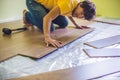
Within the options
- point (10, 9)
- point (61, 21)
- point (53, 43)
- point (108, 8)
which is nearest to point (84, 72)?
point (53, 43)

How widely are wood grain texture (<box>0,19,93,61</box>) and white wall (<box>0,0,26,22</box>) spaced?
1.03 meters

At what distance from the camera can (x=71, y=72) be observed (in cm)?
152

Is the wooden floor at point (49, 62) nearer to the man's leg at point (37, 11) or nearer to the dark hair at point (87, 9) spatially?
the dark hair at point (87, 9)

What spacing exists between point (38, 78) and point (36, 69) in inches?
5.8

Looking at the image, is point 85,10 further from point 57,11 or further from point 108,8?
point 108,8

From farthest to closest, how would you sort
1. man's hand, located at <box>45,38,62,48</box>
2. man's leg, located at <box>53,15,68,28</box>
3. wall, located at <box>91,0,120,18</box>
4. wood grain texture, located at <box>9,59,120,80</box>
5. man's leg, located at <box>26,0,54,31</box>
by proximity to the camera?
wall, located at <box>91,0,120,18</box> → man's leg, located at <box>53,15,68,28</box> → man's leg, located at <box>26,0,54,31</box> → man's hand, located at <box>45,38,62,48</box> → wood grain texture, located at <box>9,59,120,80</box>

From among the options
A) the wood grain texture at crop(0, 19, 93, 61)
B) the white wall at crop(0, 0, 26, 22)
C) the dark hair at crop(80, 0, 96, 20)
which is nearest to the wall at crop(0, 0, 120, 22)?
the white wall at crop(0, 0, 26, 22)

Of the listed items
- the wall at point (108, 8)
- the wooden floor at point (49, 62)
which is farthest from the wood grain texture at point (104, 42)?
the wall at point (108, 8)

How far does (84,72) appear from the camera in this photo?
1530 millimetres

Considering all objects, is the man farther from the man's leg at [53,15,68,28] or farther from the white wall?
the white wall

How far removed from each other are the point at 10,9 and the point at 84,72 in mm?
2331

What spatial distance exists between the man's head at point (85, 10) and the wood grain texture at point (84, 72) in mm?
622

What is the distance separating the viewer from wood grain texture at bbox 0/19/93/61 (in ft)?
6.07

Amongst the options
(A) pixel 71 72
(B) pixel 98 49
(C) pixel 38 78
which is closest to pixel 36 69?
(C) pixel 38 78
